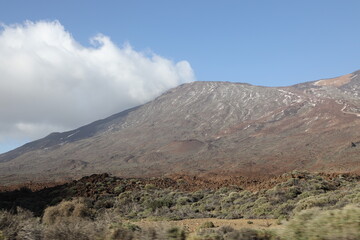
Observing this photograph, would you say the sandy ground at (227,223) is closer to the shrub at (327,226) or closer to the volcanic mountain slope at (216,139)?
the shrub at (327,226)

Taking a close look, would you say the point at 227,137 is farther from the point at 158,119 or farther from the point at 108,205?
the point at 108,205

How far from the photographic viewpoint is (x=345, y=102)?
97.8m

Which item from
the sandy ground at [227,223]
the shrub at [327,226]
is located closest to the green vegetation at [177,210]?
the shrub at [327,226]

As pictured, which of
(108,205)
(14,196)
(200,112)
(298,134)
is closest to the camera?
(108,205)

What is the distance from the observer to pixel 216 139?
9394cm

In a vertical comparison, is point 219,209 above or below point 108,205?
below

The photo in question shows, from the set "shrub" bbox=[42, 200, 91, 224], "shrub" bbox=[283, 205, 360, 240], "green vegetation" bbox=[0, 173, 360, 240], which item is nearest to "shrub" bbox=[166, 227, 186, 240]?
"green vegetation" bbox=[0, 173, 360, 240]

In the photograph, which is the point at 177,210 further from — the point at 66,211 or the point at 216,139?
the point at 216,139

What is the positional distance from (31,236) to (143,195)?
61.5ft

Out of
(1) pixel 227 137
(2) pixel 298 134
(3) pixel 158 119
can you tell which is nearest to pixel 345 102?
(2) pixel 298 134

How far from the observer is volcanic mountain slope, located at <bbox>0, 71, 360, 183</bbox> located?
59781 millimetres

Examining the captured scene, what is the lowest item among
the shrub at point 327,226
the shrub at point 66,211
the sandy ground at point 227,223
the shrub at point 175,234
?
the sandy ground at point 227,223

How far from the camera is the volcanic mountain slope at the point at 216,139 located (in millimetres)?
59781

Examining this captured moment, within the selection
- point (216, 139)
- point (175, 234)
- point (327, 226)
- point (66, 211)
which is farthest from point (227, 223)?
point (216, 139)
